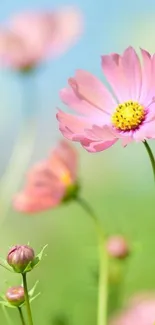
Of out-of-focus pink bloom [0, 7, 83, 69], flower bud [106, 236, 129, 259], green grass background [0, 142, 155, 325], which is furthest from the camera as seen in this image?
out-of-focus pink bloom [0, 7, 83, 69]

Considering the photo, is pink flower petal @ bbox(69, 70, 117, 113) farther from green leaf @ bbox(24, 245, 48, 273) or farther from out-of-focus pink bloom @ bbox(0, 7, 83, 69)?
out-of-focus pink bloom @ bbox(0, 7, 83, 69)

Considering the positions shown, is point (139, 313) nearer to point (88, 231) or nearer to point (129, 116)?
point (129, 116)

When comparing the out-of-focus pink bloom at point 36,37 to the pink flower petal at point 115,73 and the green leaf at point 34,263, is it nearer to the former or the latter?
the pink flower petal at point 115,73

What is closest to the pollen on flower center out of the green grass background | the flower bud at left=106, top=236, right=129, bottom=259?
the flower bud at left=106, top=236, right=129, bottom=259

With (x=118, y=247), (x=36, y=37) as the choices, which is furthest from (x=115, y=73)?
(x=36, y=37)

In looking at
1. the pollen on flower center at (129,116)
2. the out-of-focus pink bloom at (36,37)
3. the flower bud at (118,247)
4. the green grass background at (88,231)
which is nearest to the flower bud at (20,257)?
the pollen on flower center at (129,116)

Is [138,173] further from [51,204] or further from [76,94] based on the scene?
[76,94]

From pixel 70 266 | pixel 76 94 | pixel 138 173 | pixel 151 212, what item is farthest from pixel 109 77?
pixel 138 173
